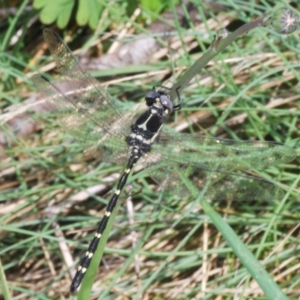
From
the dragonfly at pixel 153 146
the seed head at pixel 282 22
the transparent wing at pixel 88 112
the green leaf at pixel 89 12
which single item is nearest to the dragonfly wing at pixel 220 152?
the dragonfly at pixel 153 146

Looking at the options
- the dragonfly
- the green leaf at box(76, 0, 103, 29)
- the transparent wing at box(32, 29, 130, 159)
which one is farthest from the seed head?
the green leaf at box(76, 0, 103, 29)

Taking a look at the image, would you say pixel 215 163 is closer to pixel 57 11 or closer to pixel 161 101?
pixel 161 101

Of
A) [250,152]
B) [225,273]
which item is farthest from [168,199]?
[250,152]

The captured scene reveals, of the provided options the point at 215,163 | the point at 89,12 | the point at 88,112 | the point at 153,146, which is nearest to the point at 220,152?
the point at 215,163

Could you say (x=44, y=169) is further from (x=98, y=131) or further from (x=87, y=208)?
(x=98, y=131)

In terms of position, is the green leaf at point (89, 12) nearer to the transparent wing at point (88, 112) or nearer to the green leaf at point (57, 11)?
the green leaf at point (57, 11)

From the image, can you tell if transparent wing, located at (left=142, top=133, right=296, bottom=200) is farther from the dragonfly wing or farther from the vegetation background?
the vegetation background
